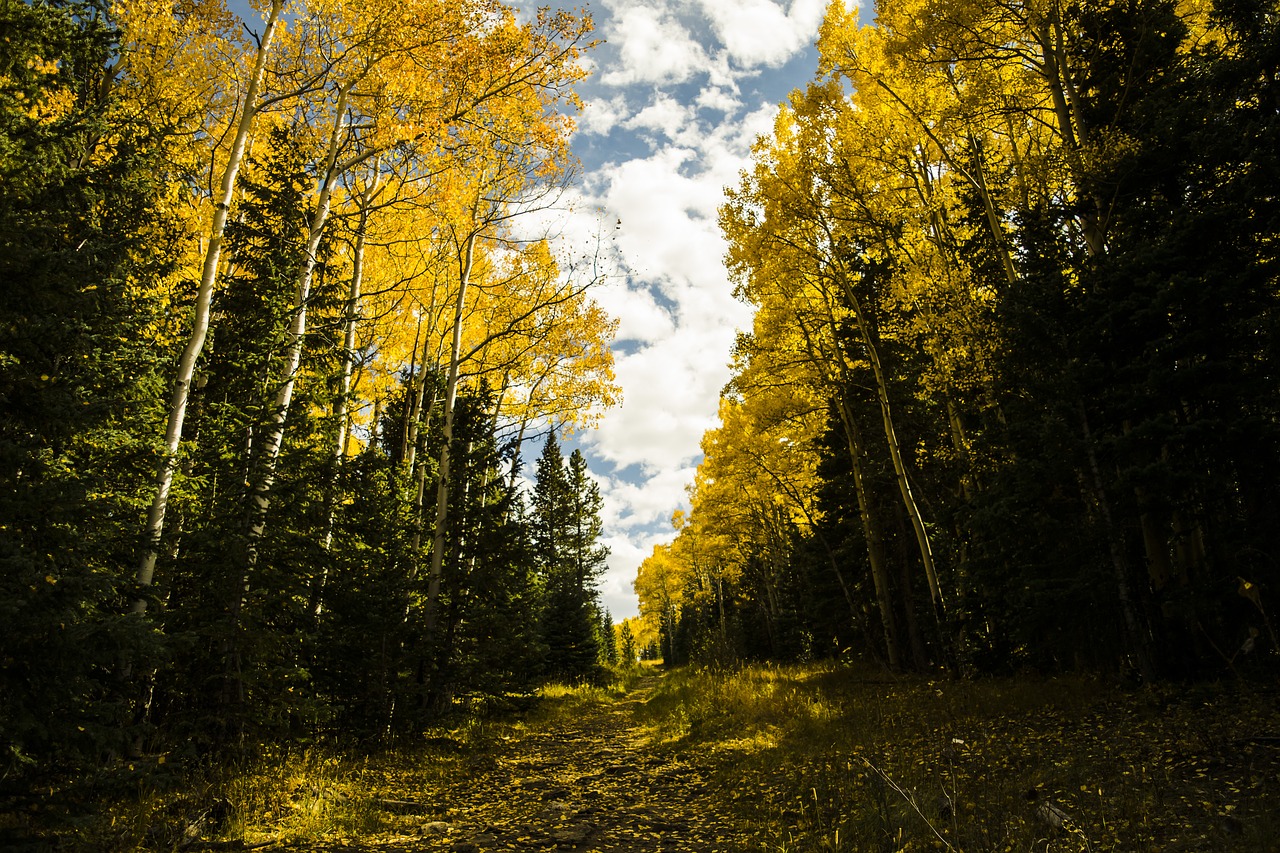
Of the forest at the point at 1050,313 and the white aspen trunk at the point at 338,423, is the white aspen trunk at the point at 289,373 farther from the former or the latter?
the forest at the point at 1050,313

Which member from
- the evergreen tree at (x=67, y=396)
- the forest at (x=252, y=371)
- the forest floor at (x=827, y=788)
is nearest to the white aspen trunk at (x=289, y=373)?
the forest at (x=252, y=371)

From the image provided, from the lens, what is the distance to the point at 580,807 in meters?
5.96

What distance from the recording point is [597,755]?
8.84 metres

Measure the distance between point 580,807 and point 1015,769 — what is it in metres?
3.89

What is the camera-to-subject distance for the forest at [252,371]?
3.96 m

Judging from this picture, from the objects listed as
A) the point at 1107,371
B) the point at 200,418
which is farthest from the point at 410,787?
the point at 1107,371

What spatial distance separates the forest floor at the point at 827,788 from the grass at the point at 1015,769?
21 mm

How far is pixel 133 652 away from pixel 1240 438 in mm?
9390

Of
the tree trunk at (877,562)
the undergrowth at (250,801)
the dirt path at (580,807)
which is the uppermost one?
the tree trunk at (877,562)

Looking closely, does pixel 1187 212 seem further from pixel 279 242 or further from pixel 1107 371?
pixel 279 242

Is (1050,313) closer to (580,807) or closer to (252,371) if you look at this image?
(580,807)

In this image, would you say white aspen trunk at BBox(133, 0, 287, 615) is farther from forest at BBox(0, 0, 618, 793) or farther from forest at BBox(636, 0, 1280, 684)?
forest at BBox(636, 0, 1280, 684)

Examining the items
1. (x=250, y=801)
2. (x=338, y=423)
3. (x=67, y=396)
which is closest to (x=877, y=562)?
(x=338, y=423)

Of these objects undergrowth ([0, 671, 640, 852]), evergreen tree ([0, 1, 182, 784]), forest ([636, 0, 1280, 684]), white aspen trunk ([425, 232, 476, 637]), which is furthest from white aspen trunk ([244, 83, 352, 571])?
forest ([636, 0, 1280, 684])
